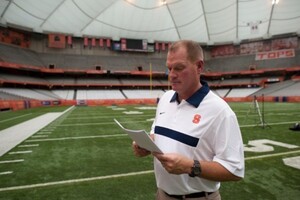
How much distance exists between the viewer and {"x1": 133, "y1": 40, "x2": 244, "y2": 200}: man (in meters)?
1.72

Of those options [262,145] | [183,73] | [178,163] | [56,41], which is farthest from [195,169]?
[56,41]

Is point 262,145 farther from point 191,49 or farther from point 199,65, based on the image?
point 191,49

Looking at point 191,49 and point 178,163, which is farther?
point 191,49

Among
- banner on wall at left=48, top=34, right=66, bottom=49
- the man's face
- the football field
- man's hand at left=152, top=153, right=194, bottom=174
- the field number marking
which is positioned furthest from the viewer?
banner on wall at left=48, top=34, right=66, bottom=49

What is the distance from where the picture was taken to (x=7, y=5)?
3334cm

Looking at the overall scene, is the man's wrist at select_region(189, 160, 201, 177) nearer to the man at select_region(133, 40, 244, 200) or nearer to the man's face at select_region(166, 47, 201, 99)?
the man at select_region(133, 40, 244, 200)

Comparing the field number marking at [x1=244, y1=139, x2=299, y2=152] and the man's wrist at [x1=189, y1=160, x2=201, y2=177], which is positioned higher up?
the man's wrist at [x1=189, y1=160, x2=201, y2=177]

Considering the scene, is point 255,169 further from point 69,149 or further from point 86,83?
point 86,83

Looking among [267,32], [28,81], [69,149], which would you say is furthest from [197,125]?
[267,32]

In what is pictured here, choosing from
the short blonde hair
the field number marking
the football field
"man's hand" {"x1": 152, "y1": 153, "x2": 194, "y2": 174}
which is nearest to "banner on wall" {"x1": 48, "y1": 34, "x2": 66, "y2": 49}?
the football field

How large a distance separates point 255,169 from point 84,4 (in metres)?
38.4

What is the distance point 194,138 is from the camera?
1873mm

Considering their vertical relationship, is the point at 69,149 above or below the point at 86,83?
below

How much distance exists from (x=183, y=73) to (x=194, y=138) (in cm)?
56
